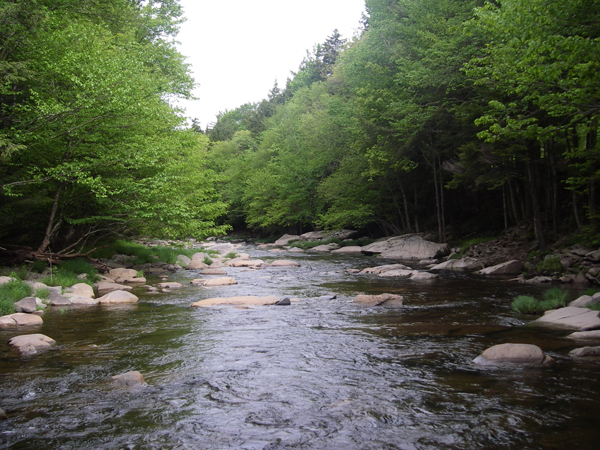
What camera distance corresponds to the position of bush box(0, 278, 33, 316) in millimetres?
9883

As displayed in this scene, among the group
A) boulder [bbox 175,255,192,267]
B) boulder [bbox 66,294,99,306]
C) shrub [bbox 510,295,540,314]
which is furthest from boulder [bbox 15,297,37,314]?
boulder [bbox 175,255,192,267]

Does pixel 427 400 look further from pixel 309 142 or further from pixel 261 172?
pixel 261 172

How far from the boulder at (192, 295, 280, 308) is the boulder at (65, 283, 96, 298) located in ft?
11.3

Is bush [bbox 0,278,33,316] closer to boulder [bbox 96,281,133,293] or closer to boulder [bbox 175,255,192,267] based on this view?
boulder [bbox 96,281,133,293]

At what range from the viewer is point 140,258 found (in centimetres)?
2123

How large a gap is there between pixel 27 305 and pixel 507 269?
52.7ft

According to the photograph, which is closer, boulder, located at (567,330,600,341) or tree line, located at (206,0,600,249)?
boulder, located at (567,330,600,341)

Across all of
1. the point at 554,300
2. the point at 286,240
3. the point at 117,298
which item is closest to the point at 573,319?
the point at 554,300

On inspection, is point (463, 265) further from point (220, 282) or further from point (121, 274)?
point (121, 274)

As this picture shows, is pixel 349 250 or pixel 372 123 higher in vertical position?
pixel 372 123

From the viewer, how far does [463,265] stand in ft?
64.0

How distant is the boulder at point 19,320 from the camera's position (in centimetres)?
908

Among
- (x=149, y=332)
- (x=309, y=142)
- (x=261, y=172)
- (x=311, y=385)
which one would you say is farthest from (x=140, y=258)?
(x=261, y=172)

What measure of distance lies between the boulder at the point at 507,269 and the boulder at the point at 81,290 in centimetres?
1403
